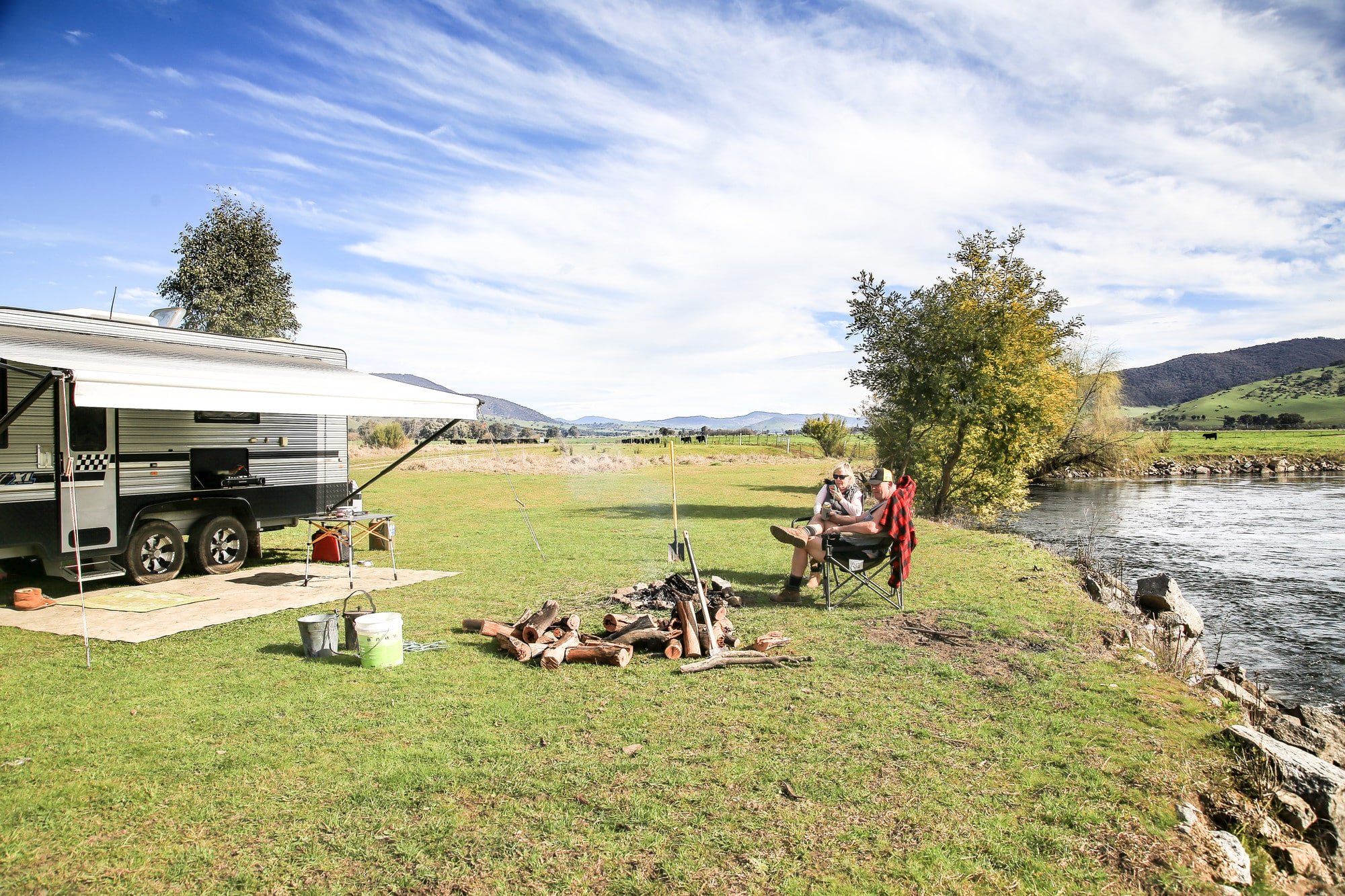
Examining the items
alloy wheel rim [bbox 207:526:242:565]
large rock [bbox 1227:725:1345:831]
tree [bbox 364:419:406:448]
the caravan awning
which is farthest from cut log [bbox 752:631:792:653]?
tree [bbox 364:419:406:448]

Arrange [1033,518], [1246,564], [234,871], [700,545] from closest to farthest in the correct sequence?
[234,871] < [700,545] < [1246,564] < [1033,518]

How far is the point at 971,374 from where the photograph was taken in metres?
17.5

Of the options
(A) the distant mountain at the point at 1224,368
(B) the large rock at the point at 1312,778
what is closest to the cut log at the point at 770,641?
(B) the large rock at the point at 1312,778

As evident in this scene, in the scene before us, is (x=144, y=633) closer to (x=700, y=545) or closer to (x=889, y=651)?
(x=889, y=651)

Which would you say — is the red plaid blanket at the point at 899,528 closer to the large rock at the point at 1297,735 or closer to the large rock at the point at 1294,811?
the large rock at the point at 1297,735

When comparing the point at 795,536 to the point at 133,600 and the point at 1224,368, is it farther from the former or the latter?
the point at 1224,368

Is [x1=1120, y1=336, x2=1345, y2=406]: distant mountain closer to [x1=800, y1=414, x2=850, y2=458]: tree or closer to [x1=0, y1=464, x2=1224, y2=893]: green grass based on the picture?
[x1=800, y1=414, x2=850, y2=458]: tree

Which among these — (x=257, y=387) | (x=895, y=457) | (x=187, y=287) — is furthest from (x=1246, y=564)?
(x=187, y=287)

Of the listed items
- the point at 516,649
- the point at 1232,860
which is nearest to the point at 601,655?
the point at 516,649

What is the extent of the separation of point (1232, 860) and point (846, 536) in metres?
4.61

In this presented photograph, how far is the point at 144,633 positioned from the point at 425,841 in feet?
16.0

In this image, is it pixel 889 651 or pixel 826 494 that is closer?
pixel 889 651

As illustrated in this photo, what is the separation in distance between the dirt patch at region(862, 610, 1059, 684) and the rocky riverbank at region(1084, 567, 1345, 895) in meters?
0.83

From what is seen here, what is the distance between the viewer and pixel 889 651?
607 centimetres
